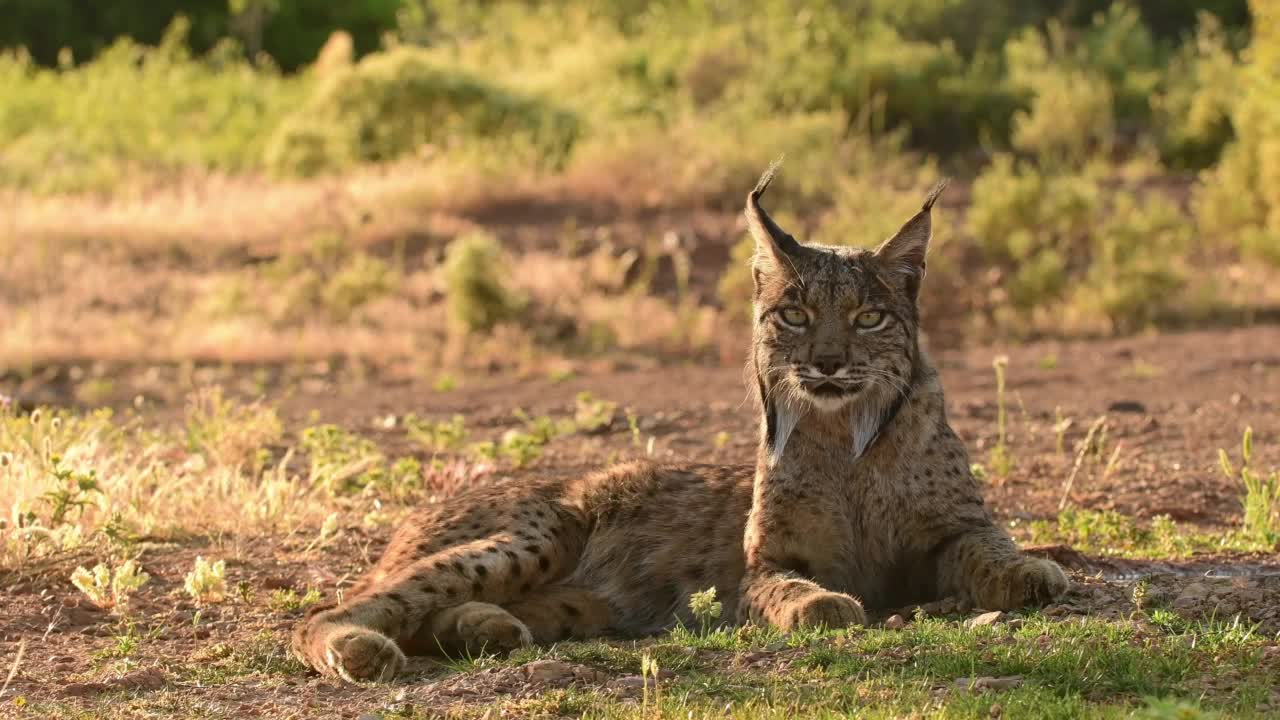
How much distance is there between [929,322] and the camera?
18.0 metres

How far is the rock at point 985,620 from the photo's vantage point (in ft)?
20.2

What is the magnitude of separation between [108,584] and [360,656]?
1797 mm

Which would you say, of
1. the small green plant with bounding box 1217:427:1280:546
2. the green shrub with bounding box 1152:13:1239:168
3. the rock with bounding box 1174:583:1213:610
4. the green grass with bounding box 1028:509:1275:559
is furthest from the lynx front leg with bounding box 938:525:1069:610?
the green shrub with bounding box 1152:13:1239:168

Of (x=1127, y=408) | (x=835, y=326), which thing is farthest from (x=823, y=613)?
(x=1127, y=408)

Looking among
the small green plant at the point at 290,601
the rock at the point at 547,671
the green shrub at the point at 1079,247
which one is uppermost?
the green shrub at the point at 1079,247

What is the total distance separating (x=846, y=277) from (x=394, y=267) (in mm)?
Answer: 12854

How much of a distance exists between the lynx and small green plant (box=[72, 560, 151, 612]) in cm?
96

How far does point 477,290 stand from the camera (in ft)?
56.2

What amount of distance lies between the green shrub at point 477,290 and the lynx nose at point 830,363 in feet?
34.8

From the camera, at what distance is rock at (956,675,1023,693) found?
5340mm

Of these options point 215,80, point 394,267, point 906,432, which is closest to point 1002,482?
point 906,432

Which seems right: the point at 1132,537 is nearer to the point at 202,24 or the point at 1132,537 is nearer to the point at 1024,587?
the point at 1024,587

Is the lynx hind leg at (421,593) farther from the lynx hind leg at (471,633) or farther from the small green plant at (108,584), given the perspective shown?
the small green plant at (108,584)

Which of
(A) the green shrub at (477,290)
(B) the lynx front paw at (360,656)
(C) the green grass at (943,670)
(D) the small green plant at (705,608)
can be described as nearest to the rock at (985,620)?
(C) the green grass at (943,670)
